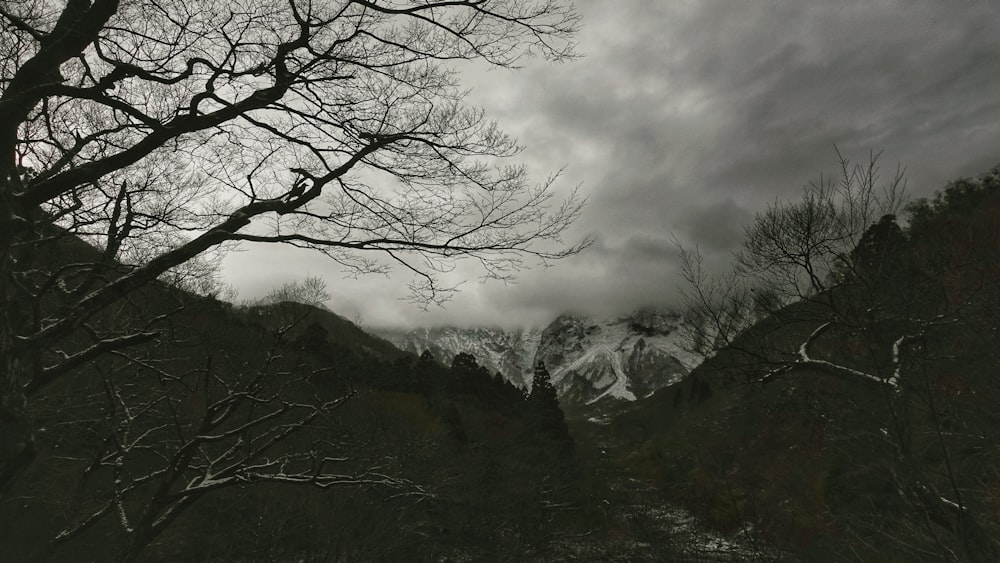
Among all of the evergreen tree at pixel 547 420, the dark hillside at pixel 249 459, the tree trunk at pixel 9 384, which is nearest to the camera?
the tree trunk at pixel 9 384

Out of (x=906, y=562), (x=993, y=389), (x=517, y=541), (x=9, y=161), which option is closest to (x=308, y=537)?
(x=517, y=541)

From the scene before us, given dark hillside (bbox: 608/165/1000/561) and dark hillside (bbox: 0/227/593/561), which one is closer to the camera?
dark hillside (bbox: 608/165/1000/561)

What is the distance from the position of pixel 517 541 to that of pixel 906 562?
Result: 17.8 metres

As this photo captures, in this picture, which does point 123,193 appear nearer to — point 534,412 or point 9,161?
point 9,161

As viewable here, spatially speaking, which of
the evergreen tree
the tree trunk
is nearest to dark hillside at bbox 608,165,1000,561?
the tree trunk

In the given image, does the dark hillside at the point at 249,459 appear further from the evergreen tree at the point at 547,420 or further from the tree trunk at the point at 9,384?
the evergreen tree at the point at 547,420

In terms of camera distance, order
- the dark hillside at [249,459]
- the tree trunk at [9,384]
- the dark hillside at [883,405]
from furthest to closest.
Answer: the dark hillside at [249,459], the dark hillside at [883,405], the tree trunk at [9,384]

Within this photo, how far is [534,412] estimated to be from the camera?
4178 centimetres

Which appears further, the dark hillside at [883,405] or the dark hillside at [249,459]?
the dark hillside at [249,459]

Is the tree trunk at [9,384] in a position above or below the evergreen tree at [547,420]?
above

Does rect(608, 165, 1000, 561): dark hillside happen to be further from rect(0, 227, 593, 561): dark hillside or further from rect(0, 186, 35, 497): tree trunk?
rect(0, 227, 593, 561): dark hillside

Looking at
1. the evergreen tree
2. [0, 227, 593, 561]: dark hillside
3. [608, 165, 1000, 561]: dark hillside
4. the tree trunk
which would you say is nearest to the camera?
the tree trunk

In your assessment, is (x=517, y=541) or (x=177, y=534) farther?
(x=517, y=541)

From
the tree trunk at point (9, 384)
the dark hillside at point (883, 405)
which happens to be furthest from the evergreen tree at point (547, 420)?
the tree trunk at point (9, 384)
